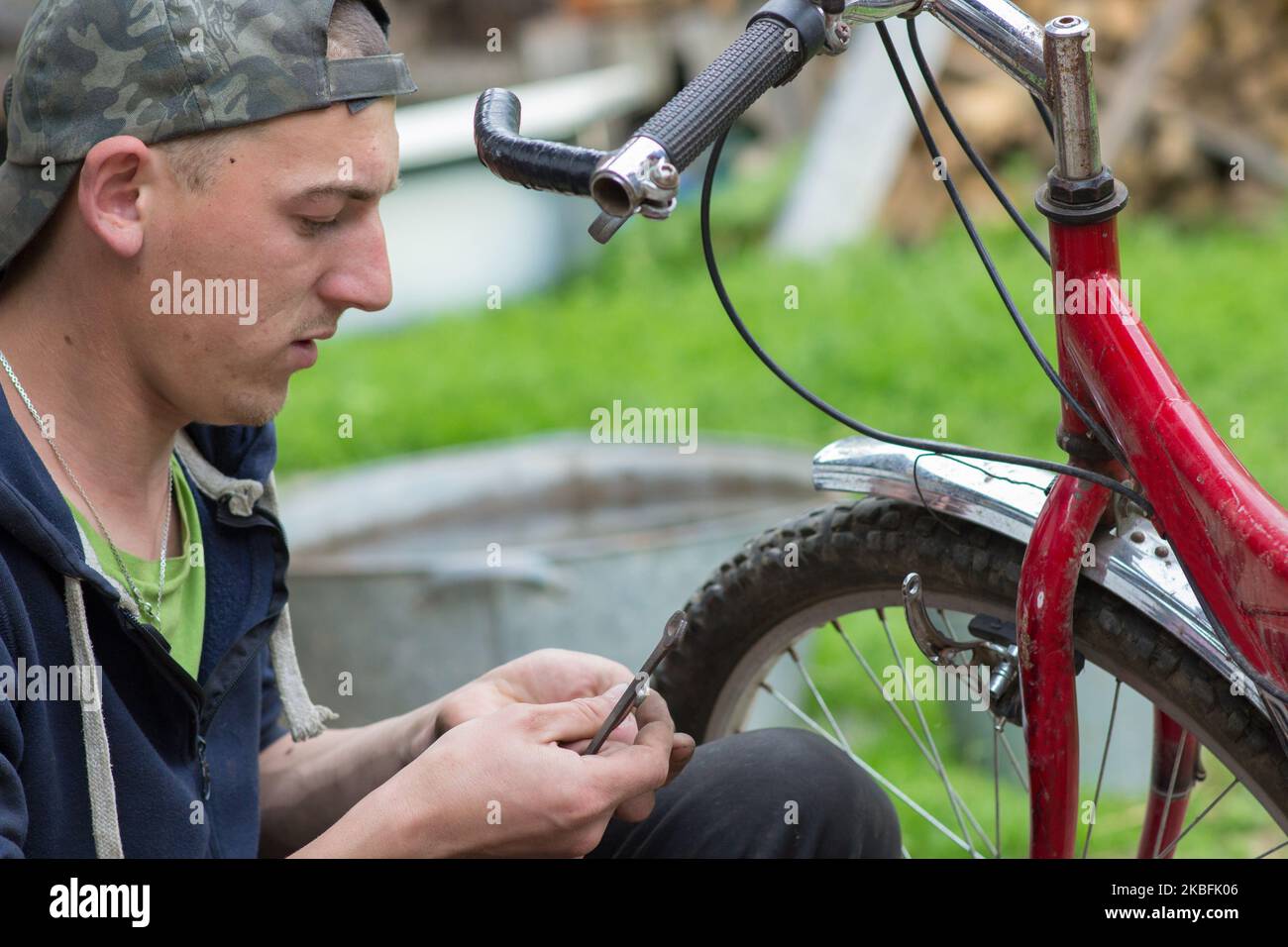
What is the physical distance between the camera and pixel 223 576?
145 centimetres

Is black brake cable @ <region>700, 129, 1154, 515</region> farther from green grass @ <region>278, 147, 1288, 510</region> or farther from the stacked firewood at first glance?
the stacked firewood

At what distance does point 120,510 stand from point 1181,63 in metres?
5.22

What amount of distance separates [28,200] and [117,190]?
3.2 inches

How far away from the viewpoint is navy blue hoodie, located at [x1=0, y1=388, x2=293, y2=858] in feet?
3.92

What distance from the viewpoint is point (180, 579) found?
1408 mm

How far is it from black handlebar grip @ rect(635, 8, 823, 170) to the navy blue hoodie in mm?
595

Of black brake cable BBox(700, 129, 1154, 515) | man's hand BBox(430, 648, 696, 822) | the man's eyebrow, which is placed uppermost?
the man's eyebrow

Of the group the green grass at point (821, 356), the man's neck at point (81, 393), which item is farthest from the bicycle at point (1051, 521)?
the green grass at point (821, 356)

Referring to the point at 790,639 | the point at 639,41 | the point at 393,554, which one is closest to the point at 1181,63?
the point at 639,41

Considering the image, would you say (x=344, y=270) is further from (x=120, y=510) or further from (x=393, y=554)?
(x=393, y=554)

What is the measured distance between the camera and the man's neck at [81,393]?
4.16ft

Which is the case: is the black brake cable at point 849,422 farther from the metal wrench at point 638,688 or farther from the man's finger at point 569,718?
the man's finger at point 569,718

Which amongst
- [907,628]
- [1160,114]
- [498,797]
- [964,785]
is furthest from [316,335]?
[1160,114]

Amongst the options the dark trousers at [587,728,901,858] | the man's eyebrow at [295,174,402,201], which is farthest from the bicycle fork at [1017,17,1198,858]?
the man's eyebrow at [295,174,402,201]
